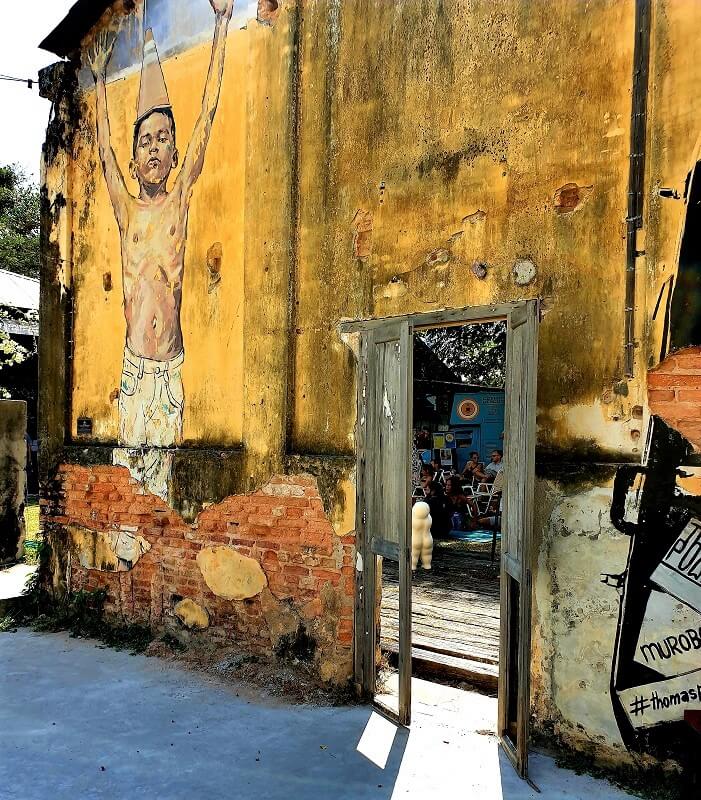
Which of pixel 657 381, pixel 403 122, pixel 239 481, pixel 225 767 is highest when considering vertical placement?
pixel 403 122

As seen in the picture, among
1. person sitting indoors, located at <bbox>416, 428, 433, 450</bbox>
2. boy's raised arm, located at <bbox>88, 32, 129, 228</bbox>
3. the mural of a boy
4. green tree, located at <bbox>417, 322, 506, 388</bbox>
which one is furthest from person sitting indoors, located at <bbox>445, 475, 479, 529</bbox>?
boy's raised arm, located at <bbox>88, 32, 129, 228</bbox>

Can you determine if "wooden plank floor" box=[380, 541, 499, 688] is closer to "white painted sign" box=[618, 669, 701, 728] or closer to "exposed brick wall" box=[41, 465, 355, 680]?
"exposed brick wall" box=[41, 465, 355, 680]

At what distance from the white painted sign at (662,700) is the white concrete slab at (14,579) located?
621 centimetres

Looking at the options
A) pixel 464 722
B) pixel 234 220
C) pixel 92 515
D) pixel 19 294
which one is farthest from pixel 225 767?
pixel 19 294

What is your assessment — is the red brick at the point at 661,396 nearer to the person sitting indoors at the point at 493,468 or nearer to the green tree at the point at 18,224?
the person sitting indoors at the point at 493,468

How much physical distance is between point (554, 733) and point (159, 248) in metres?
4.92

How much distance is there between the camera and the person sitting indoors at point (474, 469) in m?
12.6

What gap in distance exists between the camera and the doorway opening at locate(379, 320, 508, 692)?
7.61 metres

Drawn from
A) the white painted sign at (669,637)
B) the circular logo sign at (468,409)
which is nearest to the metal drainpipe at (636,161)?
the white painted sign at (669,637)

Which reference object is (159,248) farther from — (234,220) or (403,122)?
(403,122)

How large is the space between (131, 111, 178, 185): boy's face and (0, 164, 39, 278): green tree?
72.0 feet


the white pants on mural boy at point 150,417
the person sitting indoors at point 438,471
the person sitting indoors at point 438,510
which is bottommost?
the person sitting indoors at point 438,510

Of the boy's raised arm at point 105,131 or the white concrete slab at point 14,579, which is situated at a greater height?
the boy's raised arm at point 105,131

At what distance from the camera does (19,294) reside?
16109 millimetres
